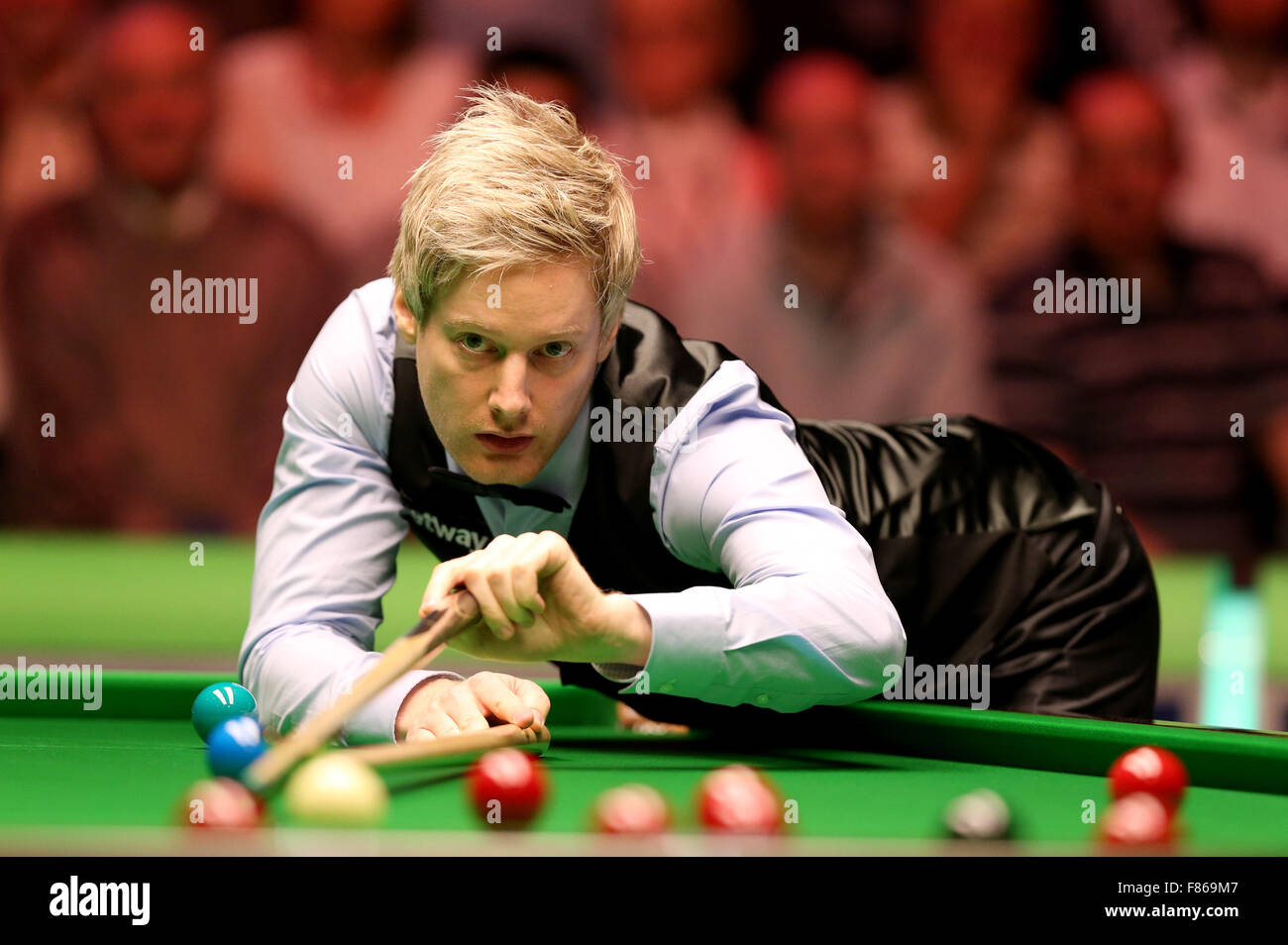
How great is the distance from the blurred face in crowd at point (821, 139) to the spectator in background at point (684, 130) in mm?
196

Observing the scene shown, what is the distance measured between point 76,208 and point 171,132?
27.9 inches

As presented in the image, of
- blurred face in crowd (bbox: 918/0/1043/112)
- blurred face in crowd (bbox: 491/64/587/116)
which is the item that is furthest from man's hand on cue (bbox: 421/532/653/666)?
blurred face in crowd (bbox: 918/0/1043/112)

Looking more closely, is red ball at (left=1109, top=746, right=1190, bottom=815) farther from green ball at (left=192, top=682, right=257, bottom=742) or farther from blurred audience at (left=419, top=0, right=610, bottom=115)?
blurred audience at (left=419, top=0, right=610, bottom=115)

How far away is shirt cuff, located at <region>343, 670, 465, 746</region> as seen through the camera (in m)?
2.50

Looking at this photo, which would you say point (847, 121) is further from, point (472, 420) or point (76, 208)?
point (472, 420)

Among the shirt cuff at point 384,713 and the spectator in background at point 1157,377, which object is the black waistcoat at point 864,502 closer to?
the shirt cuff at point 384,713

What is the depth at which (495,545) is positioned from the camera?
2078 mm

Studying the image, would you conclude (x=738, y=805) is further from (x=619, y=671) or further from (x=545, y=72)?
(x=545, y=72)

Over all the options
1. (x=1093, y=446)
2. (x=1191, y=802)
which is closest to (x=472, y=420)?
(x=1191, y=802)

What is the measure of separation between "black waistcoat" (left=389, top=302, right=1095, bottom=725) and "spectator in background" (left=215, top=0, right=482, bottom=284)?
22.1 ft

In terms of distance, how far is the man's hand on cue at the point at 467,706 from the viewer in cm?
238

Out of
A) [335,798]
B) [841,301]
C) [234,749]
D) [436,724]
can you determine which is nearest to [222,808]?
[335,798]

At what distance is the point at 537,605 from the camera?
6.77ft

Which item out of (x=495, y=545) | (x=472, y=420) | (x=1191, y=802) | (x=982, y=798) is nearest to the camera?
(x=982, y=798)
